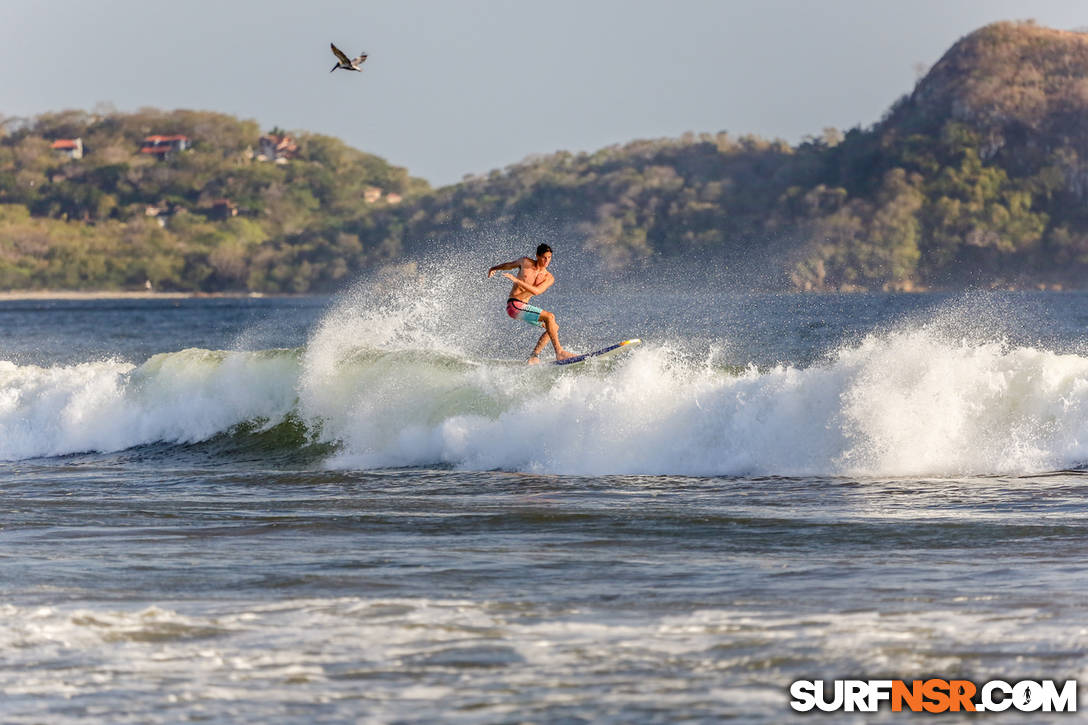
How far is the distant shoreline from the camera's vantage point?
559ft

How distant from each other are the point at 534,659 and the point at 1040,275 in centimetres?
14587

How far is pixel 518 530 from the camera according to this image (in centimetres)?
1208

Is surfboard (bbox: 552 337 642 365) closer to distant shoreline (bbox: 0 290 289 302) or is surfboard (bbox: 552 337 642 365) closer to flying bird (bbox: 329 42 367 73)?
flying bird (bbox: 329 42 367 73)

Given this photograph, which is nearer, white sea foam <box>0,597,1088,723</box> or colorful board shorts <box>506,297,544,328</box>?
white sea foam <box>0,597,1088,723</box>

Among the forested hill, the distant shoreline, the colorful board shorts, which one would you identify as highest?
the forested hill

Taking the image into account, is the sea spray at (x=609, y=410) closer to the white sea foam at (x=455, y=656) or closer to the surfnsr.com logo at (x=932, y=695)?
the white sea foam at (x=455, y=656)

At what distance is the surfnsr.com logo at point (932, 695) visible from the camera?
23.3 feet

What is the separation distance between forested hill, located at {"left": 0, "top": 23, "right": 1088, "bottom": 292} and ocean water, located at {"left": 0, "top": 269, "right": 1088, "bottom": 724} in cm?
12154

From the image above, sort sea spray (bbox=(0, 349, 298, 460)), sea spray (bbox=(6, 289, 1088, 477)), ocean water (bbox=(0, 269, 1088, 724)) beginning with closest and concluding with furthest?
1. ocean water (bbox=(0, 269, 1088, 724))
2. sea spray (bbox=(6, 289, 1088, 477))
3. sea spray (bbox=(0, 349, 298, 460))

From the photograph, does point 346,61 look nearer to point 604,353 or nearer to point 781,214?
point 604,353

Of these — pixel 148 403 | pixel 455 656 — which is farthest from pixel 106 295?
pixel 455 656

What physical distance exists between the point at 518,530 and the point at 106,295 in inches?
6586

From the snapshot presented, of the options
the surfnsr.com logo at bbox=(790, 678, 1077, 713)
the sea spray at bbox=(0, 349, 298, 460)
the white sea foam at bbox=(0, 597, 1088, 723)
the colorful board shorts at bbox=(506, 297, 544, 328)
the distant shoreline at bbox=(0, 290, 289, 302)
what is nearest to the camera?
the surfnsr.com logo at bbox=(790, 678, 1077, 713)

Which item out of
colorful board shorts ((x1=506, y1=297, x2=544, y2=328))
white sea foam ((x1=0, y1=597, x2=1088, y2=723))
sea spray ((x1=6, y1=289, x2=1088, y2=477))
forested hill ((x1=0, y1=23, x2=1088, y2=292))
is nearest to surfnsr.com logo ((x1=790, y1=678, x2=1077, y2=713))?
white sea foam ((x1=0, y1=597, x2=1088, y2=723))
